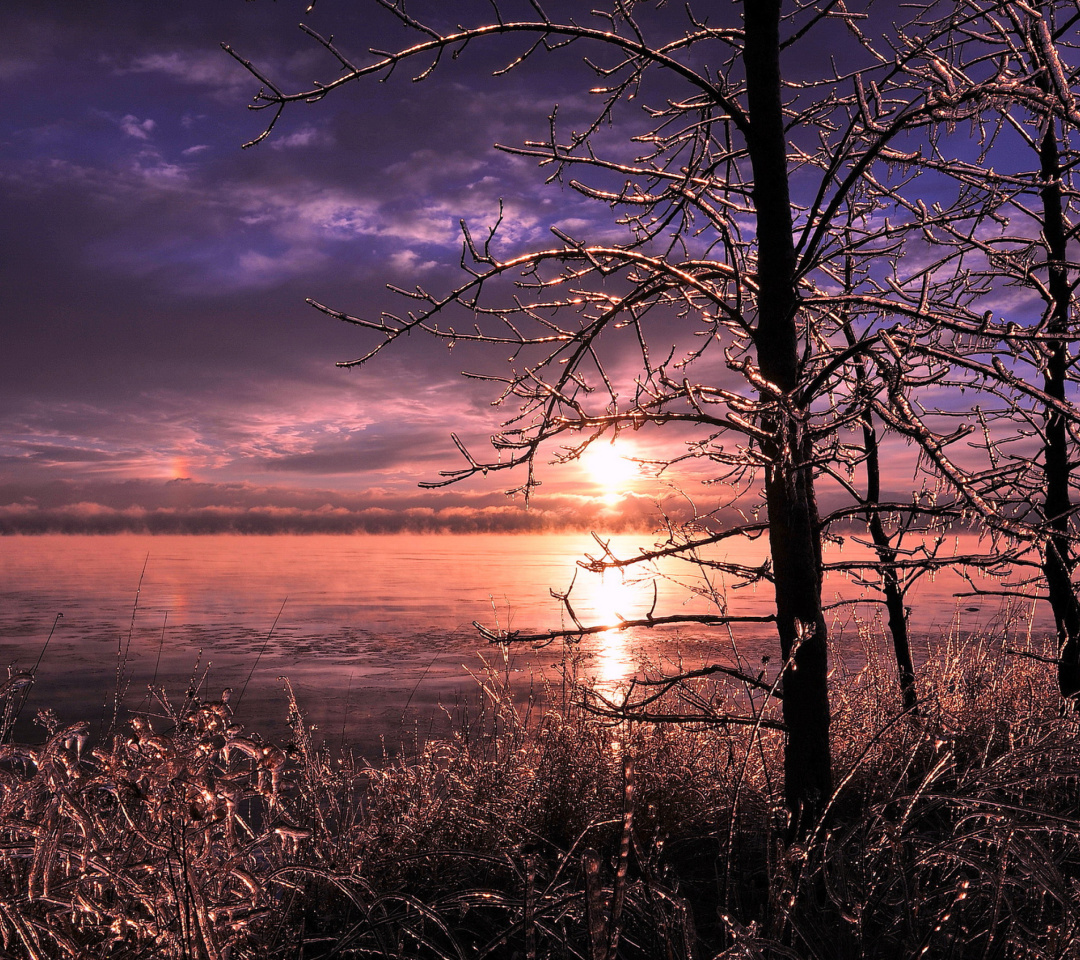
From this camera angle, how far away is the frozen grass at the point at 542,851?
2031 millimetres

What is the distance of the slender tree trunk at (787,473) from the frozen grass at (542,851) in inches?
9.6

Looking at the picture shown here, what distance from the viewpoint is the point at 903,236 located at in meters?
4.58

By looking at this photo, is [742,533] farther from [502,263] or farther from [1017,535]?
[502,263]

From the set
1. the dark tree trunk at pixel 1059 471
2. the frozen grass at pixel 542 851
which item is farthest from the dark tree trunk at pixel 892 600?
the dark tree trunk at pixel 1059 471

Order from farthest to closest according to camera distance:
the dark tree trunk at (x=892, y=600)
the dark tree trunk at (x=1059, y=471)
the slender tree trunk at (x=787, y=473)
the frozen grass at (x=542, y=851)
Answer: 1. the dark tree trunk at (x=892, y=600)
2. the dark tree trunk at (x=1059, y=471)
3. the slender tree trunk at (x=787, y=473)
4. the frozen grass at (x=542, y=851)

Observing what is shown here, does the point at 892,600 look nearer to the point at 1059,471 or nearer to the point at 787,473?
the point at 1059,471

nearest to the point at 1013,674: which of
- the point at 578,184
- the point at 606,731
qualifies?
the point at 606,731

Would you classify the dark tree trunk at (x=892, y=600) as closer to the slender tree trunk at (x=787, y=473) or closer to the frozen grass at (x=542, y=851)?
the frozen grass at (x=542, y=851)

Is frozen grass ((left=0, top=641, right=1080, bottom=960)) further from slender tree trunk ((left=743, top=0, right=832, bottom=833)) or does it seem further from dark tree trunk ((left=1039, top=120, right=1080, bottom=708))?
dark tree trunk ((left=1039, top=120, right=1080, bottom=708))

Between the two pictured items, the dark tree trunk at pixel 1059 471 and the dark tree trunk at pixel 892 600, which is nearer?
the dark tree trunk at pixel 1059 471

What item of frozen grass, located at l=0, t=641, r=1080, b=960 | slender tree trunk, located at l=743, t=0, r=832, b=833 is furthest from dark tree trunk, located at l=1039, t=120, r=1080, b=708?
slender tree trunk, located at l=743, t=0, r=832, b=833

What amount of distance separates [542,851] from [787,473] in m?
2.19

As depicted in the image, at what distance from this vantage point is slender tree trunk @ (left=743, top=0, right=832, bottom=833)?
148 inches

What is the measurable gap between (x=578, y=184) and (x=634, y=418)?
1201 mm
